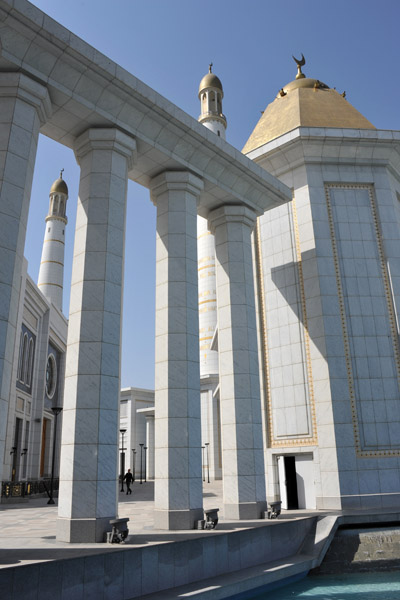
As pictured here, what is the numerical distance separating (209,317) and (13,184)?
124 feet

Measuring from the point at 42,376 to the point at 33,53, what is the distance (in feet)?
88.6

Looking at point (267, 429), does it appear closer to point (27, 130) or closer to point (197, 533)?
point (197, 533)

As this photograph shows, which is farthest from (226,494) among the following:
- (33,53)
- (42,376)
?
(42,376)

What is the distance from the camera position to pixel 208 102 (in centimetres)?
4831

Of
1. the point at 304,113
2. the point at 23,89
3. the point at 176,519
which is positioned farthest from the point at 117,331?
the point at 304,113

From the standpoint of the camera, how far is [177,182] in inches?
608

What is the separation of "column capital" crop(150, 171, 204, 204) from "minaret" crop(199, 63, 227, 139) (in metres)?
34.0

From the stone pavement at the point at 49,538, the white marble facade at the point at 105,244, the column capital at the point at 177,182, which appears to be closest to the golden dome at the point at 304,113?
the white marble facade at the point at 105,244

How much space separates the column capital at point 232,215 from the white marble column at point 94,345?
4.65m

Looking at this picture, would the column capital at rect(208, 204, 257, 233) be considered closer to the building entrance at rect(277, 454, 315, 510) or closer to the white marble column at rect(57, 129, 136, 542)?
the white marble column at rect(57, 129, 136, 542)

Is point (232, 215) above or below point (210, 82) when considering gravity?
below

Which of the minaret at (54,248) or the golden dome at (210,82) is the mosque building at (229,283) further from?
the minaret at (54,248)

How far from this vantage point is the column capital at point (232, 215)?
17.5 meters

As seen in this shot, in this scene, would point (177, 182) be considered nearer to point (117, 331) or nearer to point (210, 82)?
point (117, 331)
